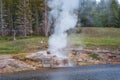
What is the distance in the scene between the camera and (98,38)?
314ft

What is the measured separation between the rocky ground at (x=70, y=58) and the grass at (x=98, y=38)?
13.1 feet

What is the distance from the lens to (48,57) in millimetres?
69875

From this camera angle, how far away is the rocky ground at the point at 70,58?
6675 centimetres

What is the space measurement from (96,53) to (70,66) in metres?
10.2

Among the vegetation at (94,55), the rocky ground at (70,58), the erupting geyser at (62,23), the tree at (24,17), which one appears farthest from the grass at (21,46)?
the tree at (24,17)

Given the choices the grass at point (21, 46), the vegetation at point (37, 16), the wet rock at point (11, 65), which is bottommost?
the wet rock at point (11, 65)

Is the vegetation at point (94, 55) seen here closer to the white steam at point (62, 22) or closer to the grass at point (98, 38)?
the grass at point (98, 38)

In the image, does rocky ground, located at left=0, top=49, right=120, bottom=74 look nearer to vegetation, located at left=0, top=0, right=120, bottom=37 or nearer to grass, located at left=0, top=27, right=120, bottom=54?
grass, located at left=0, top=27, right=120, bottom=54

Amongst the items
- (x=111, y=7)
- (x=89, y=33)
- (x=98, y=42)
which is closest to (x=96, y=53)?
(x=98, y=42)

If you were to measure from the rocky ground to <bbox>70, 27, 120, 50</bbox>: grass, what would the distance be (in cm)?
399

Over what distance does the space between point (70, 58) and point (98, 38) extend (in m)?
24.6

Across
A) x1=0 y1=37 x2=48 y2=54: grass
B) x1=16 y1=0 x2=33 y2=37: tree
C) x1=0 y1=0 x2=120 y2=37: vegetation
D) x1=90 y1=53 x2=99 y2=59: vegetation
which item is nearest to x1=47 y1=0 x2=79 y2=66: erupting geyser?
x1=0 y1=37 x2=48 y2=54: grass

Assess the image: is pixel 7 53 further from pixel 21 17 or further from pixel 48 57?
pixel 21 17

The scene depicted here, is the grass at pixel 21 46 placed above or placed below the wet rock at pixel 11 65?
above
